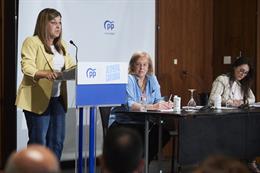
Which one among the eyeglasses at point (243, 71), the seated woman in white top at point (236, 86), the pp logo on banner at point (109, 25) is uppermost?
the pp logo on banner at point (109, 25)

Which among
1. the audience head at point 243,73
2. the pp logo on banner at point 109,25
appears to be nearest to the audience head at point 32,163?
the audience head at point 243,73

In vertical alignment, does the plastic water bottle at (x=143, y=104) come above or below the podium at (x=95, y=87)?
below

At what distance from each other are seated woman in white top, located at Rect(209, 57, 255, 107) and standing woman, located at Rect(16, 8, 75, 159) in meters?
1.86

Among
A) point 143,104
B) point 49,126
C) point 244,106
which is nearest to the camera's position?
point 49,126

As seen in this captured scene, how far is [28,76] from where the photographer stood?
4.43 metres

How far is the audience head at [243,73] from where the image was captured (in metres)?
5.67

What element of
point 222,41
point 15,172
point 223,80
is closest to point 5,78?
point 223,80

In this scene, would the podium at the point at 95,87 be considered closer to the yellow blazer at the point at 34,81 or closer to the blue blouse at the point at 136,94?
the yellow blazer at the point at 34,81

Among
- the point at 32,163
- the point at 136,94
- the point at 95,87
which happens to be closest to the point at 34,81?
the point at 95,87

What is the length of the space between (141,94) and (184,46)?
200 centimetres

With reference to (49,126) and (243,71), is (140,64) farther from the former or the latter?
(243,71)

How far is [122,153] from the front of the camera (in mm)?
1689

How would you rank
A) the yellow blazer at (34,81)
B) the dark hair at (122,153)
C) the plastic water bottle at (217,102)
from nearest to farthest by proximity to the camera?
1. the dark hair at (122,153)
2. the yellow blazer at (34,81)
3. the plastic water bottle at (217,102)

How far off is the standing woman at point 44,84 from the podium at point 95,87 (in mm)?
409
